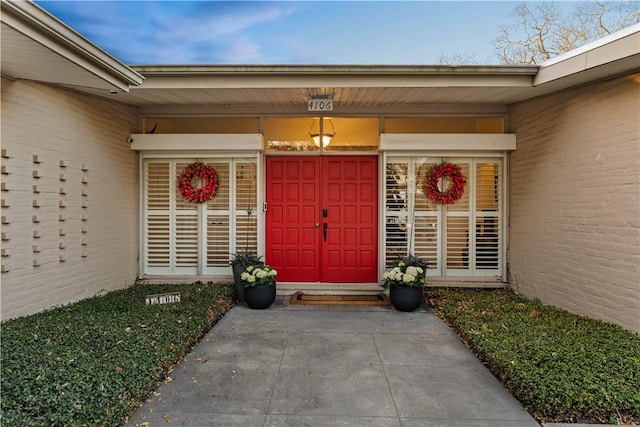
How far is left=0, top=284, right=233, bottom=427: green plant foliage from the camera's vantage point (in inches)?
88.6

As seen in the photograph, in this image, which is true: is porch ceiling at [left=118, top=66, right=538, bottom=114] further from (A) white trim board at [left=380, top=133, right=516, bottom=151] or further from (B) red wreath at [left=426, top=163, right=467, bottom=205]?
(B) red wreath at [left=426, top=163, right=467, bottom=205]

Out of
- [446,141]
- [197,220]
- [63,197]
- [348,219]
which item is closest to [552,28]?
[446,141]

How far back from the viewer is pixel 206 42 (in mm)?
12312

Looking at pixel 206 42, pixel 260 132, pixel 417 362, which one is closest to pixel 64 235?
pixel 260 132

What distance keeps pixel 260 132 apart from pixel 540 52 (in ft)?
28.2

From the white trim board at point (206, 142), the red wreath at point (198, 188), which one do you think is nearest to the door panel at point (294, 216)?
the white trim board at point (206, 142)

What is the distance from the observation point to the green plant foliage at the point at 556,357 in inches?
97.7

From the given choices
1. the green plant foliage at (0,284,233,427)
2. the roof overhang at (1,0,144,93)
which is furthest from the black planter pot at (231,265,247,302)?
the roof overhang at (1,0,144,93)

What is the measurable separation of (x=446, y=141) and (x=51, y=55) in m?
4.84

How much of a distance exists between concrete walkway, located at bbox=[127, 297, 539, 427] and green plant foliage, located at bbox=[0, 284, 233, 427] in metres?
0.17

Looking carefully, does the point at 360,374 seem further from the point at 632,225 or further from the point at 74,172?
the point at 74,172

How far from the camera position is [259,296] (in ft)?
16.5

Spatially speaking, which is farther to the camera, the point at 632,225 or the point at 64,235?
the point at 64,235

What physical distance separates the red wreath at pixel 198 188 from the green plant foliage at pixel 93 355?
1714mm
